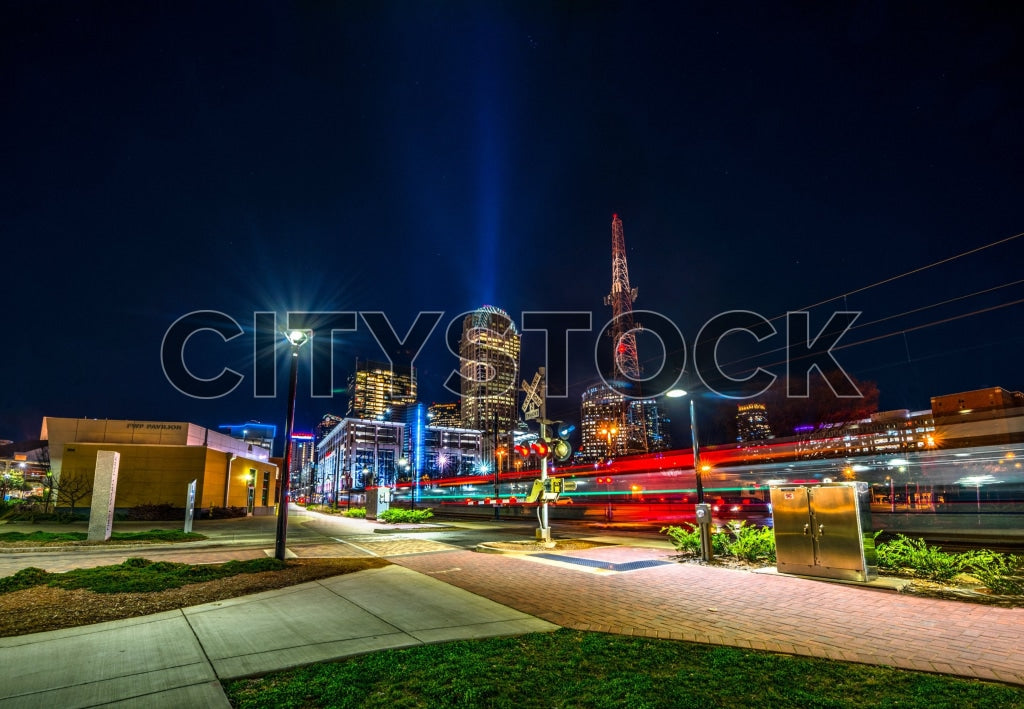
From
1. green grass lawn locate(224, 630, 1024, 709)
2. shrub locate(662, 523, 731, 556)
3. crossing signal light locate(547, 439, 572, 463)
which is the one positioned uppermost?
crossing signal light locate(547, 439, 572, 463)

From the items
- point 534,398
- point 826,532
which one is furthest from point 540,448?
point 826,532

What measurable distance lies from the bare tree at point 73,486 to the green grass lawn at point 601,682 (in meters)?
40.7

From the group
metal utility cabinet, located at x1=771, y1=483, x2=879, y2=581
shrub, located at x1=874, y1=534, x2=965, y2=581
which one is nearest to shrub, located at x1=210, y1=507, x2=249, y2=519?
metal utility cabinet, located at x1=771, y1=483, x2=879, y2=581

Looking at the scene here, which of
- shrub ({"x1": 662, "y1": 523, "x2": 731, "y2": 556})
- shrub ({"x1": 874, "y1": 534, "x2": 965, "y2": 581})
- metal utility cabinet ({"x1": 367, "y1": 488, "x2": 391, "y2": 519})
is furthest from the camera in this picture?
metal utility cabinet ({"x1": 367, "y1": 488, "x2": 391, "y2": 519})

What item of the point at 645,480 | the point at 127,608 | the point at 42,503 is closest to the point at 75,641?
the point at 127,608

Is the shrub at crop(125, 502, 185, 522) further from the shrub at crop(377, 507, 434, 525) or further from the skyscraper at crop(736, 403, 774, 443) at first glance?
the skyscraper at crop(736, 403, 774, 443)

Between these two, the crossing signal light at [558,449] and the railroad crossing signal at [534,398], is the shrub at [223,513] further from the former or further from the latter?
the crossing signal light at [558,449]

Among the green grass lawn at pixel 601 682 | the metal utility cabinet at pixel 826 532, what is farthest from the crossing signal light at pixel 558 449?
the green grass lawn at pixel 601 682

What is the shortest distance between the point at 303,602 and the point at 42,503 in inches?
1905

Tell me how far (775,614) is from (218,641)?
23.0ft

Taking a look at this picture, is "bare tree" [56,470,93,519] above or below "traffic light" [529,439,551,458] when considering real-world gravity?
below

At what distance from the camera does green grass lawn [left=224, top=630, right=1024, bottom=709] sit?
13.4ft

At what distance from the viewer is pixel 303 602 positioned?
783 cm

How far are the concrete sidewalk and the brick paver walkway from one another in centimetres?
115
